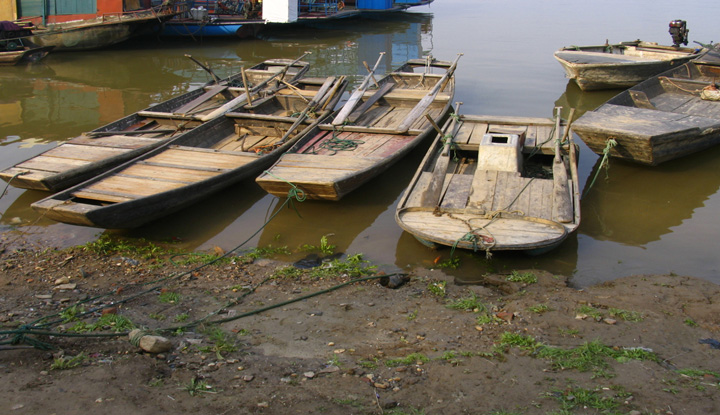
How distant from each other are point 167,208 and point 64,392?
12.0 ft

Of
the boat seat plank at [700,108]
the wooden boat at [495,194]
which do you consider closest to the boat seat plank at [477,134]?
the wooden boat at [495,194]

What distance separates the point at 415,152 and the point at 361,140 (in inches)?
58.1

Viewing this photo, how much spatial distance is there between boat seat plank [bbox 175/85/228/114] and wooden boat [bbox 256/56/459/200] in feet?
8.92

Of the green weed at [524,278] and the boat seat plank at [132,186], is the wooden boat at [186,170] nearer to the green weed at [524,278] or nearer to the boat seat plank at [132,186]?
the boat seat plank at [132,186]

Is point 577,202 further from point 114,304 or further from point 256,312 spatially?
point 114,304

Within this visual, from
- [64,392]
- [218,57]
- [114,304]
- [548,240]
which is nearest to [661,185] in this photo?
[548,240]

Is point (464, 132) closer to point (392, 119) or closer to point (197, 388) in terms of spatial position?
point (392, 119)

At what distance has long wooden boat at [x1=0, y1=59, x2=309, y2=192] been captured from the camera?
744cm

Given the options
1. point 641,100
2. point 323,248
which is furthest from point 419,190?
point 641,100

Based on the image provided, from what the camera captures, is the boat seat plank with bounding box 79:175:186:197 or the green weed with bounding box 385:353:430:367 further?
the boat seat plank with bounding box 79:175:186:197

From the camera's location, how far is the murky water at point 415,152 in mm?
6977

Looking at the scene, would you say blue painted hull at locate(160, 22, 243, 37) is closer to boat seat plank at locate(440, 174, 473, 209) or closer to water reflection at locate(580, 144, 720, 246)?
water reflection at locate(580, 144, 720, 246)

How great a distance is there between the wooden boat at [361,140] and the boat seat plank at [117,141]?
2.41 m

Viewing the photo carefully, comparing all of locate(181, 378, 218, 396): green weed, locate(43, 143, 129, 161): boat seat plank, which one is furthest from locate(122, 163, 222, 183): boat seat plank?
locate(181, 378, 218, 396): green weed
